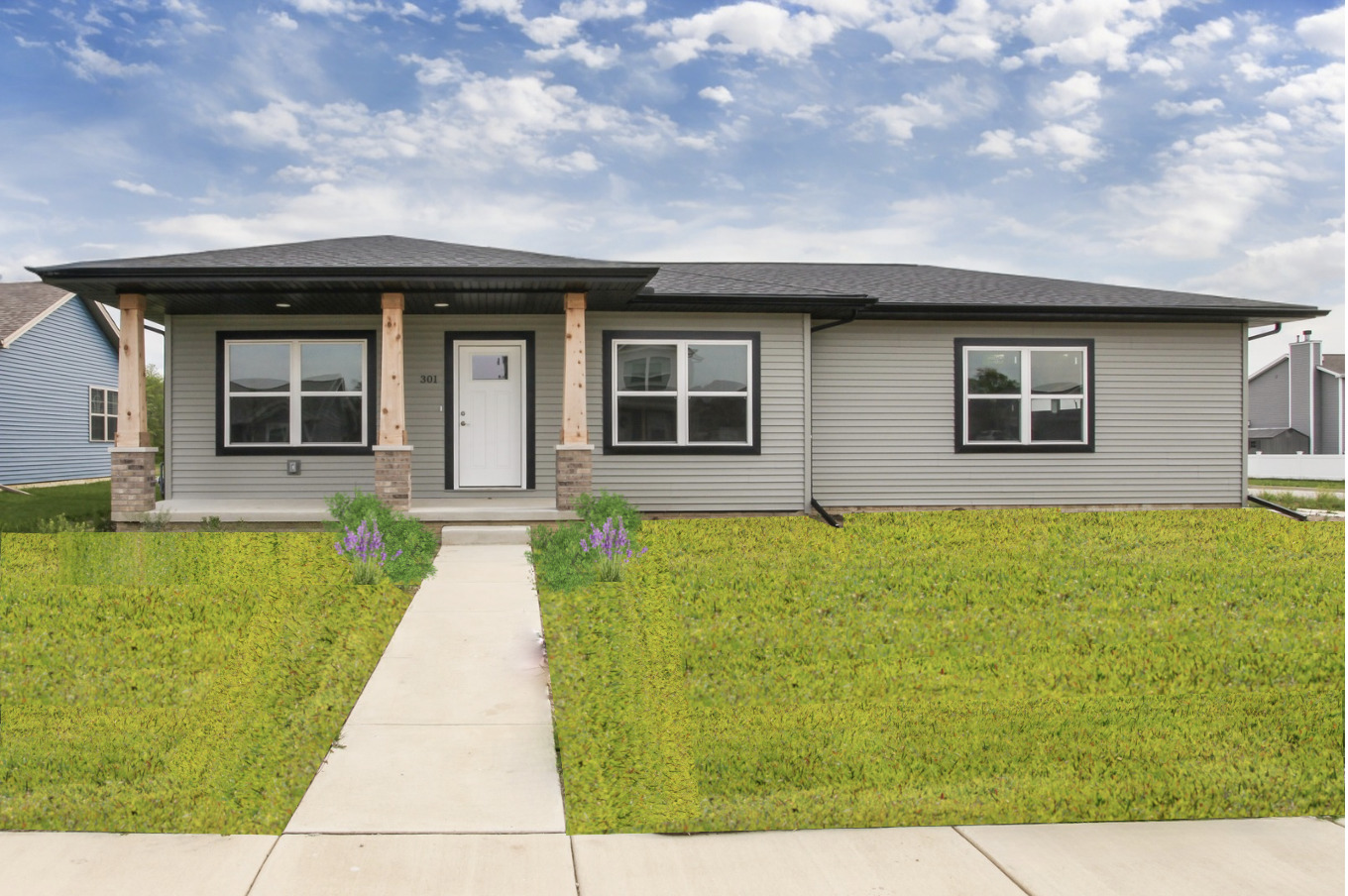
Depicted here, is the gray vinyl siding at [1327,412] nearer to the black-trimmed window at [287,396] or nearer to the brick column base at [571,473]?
the brick column base at [571,473]

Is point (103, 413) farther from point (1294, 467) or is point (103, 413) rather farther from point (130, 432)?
point (1294, 467)

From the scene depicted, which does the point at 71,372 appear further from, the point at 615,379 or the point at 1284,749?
the point at 1284,749

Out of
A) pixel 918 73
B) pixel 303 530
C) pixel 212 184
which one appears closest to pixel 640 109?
pixel 918 73

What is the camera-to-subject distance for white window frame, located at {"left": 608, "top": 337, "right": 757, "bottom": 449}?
11.6 m

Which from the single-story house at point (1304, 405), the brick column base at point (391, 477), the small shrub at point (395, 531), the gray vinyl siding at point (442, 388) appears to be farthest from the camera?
the single-story house at point (1304, 405)

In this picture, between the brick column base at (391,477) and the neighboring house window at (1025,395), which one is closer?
the brick column base at (391,477)

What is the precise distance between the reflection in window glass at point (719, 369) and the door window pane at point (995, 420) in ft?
10.8

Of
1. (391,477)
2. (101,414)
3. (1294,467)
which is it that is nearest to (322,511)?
(391,477)

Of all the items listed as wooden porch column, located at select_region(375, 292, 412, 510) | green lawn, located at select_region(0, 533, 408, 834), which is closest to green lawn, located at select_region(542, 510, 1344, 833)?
green lawn, located at select_region(0, 533, 408, 834)

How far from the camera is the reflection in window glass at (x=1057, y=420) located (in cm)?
1266

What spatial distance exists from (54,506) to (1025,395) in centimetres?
1443

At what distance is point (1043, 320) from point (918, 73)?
6215mm

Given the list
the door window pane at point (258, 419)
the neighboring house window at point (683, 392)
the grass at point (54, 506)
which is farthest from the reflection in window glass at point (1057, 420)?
the grass at point (54, 506)

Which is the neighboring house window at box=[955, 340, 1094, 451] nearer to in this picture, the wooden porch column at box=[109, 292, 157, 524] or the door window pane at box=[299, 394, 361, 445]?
the door window pane at box=[299, 394, 361, 445]
